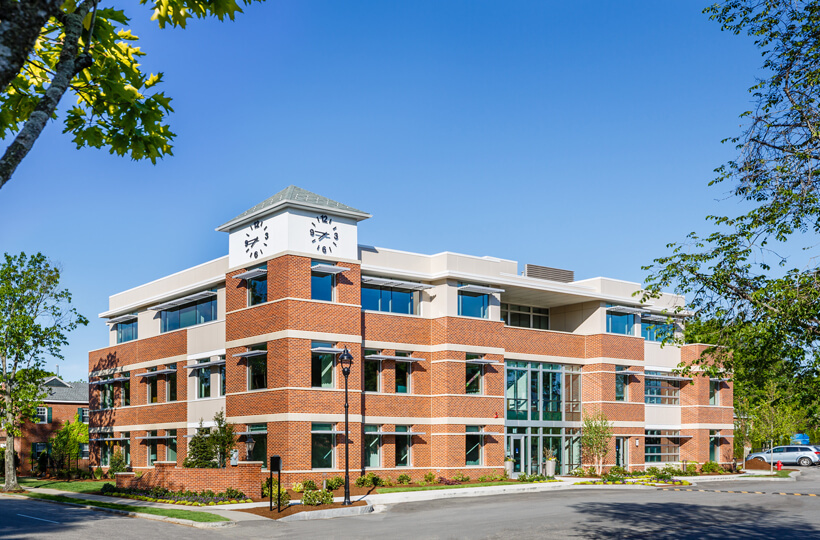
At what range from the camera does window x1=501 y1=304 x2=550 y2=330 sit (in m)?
47.0

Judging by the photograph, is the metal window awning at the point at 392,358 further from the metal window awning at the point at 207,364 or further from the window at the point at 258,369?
the metal window awning at the point at 207,364

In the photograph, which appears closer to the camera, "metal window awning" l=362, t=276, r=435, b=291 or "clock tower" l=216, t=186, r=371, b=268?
"clock tower" l=216, t=186, r=371, b=268

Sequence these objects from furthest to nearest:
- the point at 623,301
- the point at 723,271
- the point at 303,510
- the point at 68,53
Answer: the point at 623,301 < the point at 303,510 < the point at 723,271 < the point at 68,53

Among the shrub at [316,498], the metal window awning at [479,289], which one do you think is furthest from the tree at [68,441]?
the shrub at [316,498]

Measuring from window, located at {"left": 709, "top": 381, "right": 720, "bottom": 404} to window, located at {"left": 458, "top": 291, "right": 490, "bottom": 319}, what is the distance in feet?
63.7

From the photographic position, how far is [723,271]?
14.0 metres

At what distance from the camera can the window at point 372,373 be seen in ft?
127

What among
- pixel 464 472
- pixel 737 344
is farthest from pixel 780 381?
pixel 464 472

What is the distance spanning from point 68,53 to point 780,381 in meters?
12.8

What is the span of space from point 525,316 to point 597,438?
26.5ft

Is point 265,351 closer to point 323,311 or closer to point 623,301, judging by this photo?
point 323,311

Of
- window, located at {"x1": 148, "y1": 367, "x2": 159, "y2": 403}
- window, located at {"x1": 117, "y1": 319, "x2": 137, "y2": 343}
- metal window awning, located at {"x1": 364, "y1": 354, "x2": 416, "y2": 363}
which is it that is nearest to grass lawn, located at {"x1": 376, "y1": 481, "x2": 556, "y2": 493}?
metal window awning, located at {"x1": 364, "y1": 354, "x2": 416, "y2": 363}

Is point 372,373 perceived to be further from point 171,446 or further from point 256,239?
point 171,446

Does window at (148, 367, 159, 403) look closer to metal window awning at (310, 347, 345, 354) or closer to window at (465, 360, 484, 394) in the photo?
metal window awning at (310, 347, 345, 354)
